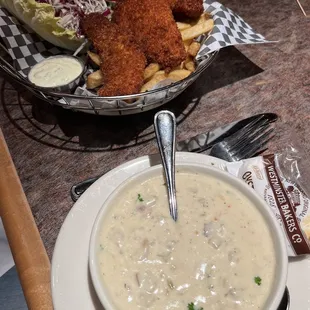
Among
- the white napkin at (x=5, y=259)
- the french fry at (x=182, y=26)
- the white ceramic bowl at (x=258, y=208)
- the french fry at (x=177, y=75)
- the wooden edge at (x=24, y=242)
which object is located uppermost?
the french fry at (x=182, y=26)

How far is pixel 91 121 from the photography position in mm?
1464

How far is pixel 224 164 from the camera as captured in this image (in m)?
1.10

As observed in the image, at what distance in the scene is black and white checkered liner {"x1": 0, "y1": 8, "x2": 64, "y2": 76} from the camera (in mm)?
1612

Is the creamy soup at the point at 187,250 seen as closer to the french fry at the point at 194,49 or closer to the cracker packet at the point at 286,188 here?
the cracker packet at the point at 286,188

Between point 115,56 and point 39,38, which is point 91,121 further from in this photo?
point 39,38

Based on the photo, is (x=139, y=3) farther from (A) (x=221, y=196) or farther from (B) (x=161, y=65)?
(A) (x=221, y=196)

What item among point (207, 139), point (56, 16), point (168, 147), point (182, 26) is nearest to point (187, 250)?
point (168, 147)

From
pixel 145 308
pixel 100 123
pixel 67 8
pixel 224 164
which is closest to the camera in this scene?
pixel 145 308

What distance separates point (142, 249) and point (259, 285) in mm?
256

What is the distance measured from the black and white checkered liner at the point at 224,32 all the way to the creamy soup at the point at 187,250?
67 cm

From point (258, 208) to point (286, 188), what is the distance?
0.64 ft

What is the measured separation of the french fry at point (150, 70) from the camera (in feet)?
4.66

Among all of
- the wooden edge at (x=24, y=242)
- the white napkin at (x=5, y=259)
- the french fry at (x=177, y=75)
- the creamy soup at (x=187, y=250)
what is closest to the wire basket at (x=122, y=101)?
the french fry at (x=177, y=75)

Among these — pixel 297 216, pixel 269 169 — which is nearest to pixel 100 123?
pixel 269 169
